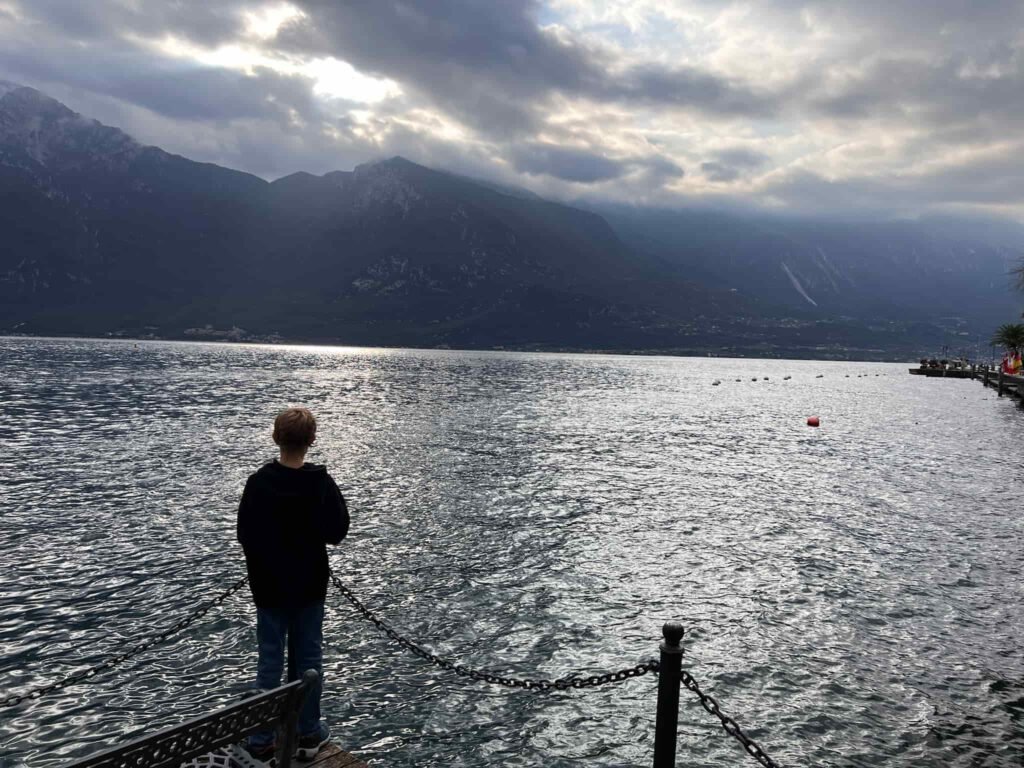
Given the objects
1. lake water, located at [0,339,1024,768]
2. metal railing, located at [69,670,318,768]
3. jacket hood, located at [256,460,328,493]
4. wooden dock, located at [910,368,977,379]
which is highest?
wooden dock, located at [910,368,977,379]

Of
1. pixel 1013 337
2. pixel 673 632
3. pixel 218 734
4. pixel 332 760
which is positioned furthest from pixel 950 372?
pixel 218 734

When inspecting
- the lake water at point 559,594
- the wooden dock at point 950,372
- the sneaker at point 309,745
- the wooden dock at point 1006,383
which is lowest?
the lake water at point 559,594

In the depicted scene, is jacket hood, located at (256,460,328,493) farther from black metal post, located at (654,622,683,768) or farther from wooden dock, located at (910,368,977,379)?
wooden dock, located at (910,368,977,379)

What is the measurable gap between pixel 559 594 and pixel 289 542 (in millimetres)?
11614

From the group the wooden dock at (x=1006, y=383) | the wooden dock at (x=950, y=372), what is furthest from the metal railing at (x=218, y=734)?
the wooden dock at (x=950, y=372)

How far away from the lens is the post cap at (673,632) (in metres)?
6.93

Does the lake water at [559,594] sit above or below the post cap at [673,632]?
below

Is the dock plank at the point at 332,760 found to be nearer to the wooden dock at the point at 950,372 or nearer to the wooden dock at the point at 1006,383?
the wooden dock at the point at 1006,383

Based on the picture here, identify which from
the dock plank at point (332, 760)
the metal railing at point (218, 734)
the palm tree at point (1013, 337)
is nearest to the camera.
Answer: the metal railing at point (218, 734)

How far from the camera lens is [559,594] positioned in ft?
57.7

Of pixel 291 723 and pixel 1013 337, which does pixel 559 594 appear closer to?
pixel 291 723

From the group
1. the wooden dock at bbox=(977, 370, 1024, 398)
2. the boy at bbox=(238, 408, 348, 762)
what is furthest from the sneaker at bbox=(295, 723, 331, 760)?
the wooden dock at bbox=(977, 370, 1024, 398)

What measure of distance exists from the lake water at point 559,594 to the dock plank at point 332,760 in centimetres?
210

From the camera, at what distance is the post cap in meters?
6.93
